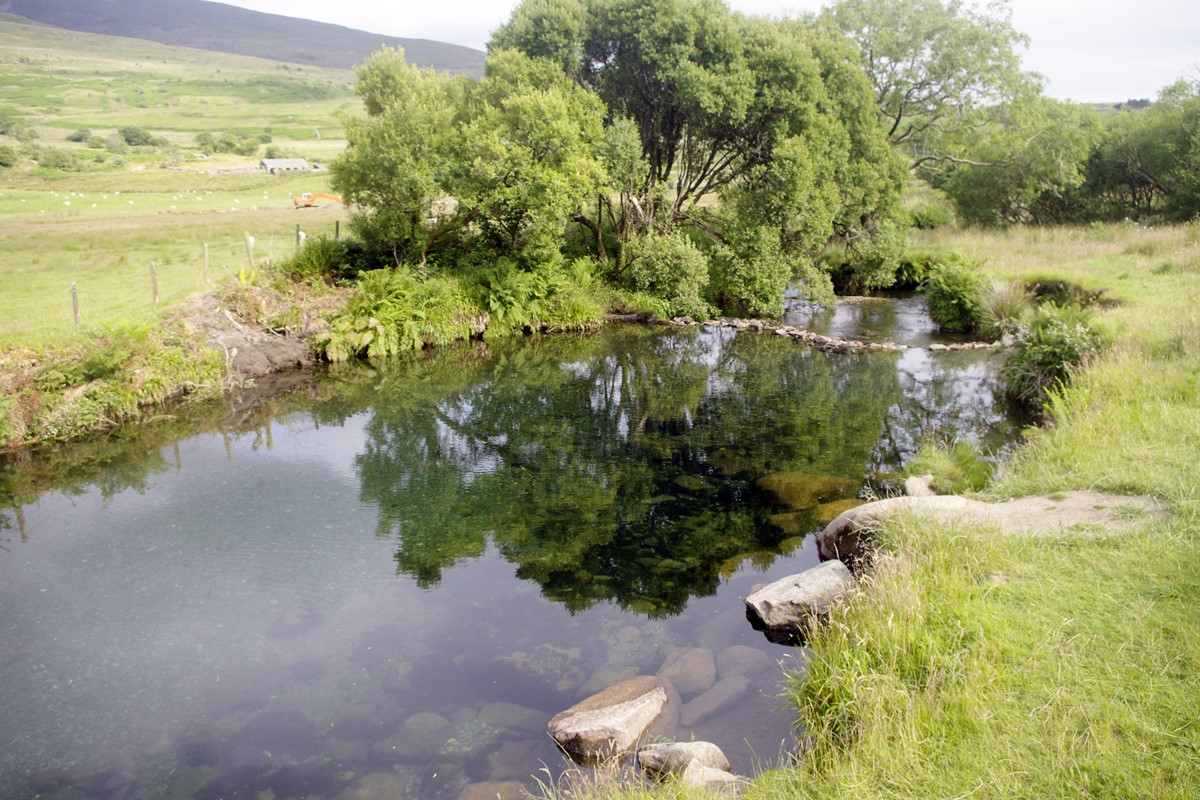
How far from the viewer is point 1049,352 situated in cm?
1638

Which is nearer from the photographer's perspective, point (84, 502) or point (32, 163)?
point (84, 502)

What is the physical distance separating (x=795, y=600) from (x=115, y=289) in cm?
2272

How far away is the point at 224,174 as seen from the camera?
6838 cm

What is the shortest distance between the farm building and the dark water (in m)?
63.8

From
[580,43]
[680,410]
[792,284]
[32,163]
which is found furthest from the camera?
[32,163]

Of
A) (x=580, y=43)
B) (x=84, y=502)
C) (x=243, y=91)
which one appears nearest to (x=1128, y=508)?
(x=84, y=502)

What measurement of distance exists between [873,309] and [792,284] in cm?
579

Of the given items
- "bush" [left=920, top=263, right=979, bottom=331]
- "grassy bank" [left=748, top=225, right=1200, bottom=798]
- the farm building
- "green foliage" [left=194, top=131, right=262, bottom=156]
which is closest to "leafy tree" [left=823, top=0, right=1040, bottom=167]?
"bush" [left=920, top=263, right=979, bottom=331]

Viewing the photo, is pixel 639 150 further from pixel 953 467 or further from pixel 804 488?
pixel 953 467

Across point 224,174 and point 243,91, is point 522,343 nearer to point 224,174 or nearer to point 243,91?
point 224,174

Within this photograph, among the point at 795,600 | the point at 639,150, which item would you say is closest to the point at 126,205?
the point at 639,150

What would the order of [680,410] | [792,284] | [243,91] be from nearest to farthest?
[680,410], [792,284], [243,91]

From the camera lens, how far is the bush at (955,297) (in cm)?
2392

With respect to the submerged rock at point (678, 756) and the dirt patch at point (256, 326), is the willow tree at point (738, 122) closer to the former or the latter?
the dirt patch at point (256, 326)
